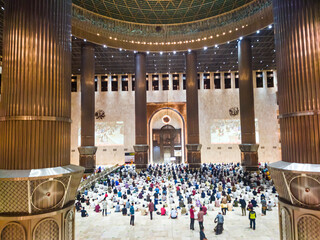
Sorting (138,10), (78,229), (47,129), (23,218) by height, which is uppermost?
(138,10)

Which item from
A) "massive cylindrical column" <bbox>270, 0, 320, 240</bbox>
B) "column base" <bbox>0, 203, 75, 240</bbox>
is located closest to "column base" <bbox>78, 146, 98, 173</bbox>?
"column base" <bbox>0, 203, 75, 240</bbox>

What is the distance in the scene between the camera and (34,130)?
3.94m

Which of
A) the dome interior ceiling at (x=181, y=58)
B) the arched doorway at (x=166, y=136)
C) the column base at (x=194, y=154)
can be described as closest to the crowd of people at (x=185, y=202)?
the column base at (x=194, y=154)

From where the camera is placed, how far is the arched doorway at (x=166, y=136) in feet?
102

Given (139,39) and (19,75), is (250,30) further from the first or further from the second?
(19,75)

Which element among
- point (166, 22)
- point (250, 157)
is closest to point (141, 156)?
point (250, 157)

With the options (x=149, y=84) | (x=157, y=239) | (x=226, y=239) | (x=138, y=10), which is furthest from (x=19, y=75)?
(x=149, y=84)

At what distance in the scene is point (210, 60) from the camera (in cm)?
2602

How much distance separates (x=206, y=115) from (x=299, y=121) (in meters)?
26.3

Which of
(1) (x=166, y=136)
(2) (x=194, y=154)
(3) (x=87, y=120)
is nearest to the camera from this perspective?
(3) (x=87, y=120)

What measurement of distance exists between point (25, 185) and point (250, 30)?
19.9 m

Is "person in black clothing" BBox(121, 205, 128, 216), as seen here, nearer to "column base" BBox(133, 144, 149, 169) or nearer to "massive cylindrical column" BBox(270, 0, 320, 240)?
"massive cylindrical column" BBox(270, 0, 320, 240)

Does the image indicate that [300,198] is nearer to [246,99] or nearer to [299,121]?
[299,121]

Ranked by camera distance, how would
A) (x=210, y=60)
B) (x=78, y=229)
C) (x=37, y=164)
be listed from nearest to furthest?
(x=37, y=164) < (x=78, y=229) < (x=210, y=60)
